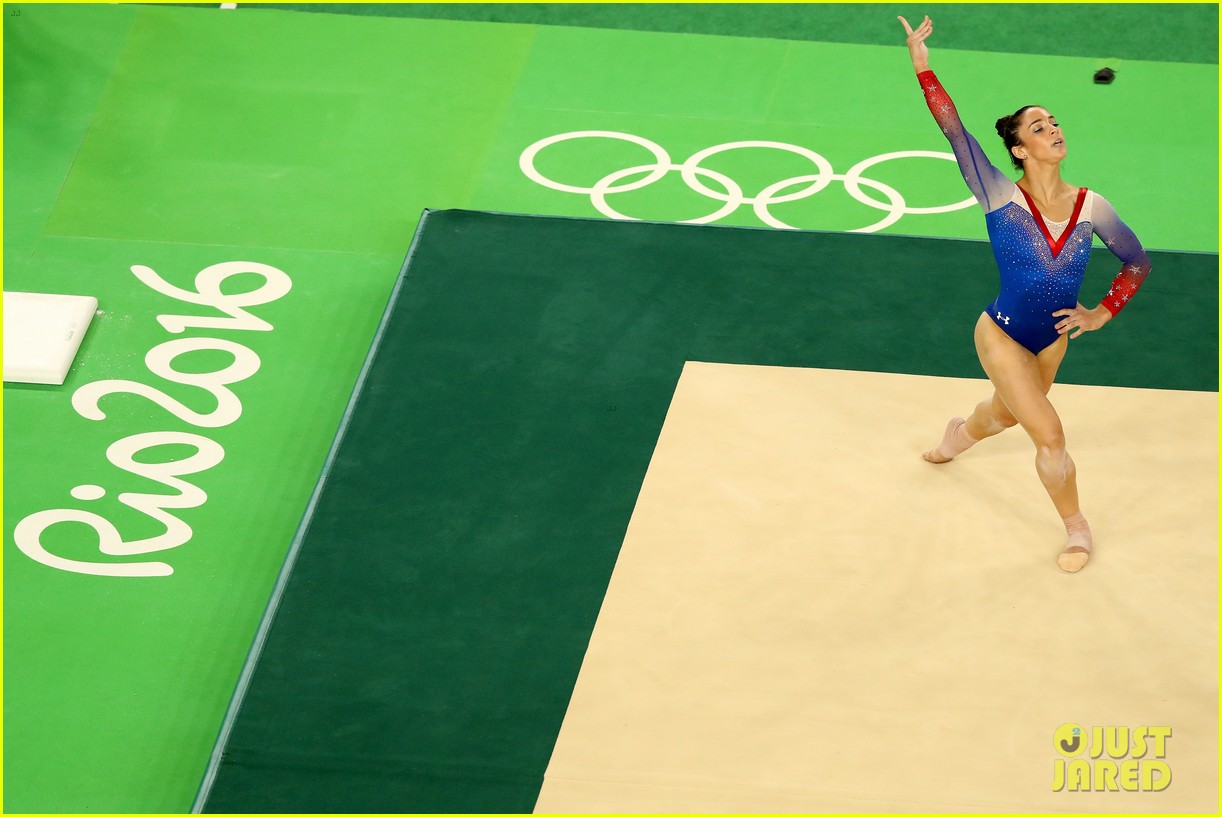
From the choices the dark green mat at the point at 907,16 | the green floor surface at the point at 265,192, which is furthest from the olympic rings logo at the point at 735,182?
the dark green mat at the point at 907,16

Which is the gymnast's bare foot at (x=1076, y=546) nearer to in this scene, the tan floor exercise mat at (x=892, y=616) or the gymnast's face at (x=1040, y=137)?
the tan floor exercise mat at (x=892, y=616)

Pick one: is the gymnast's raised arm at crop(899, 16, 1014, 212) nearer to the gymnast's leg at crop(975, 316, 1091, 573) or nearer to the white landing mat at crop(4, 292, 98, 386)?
the gymnast's leg at crop(975, 316, 1091, 573)

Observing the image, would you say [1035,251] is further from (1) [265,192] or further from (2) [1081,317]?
(1) [265,192]

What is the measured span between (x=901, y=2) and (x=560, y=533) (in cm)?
504

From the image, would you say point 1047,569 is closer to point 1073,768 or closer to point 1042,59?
point 1073,768

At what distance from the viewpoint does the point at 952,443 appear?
240 inches

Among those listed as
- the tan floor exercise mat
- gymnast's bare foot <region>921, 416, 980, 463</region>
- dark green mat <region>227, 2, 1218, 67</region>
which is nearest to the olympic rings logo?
dark green mat <region>227, 2, 1218, 67</region>

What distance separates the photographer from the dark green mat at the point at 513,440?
5184mm

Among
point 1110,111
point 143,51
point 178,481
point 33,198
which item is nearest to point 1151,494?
point 1110,111

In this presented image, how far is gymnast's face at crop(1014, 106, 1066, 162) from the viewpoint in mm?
5223

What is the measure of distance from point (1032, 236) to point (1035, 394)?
1.82 ft

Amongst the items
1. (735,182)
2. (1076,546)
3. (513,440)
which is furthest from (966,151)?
(735,182)

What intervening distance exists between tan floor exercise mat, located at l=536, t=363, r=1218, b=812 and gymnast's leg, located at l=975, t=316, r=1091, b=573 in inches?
16.3

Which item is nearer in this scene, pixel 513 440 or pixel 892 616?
pixel 892 616
